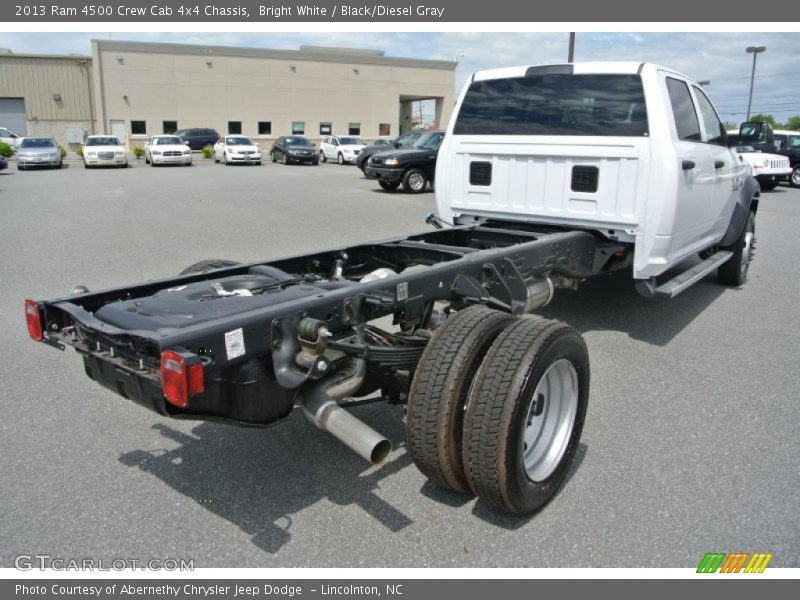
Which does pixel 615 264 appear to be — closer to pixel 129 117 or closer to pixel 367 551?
pixel 367 551

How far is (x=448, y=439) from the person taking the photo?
3.04 metres

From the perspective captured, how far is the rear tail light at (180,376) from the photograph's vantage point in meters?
2.51

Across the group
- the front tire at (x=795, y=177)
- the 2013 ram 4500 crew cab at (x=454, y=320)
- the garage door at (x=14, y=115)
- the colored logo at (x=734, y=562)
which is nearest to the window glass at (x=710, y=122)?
the 2013 ram 4500 crew cab at (x=454, y=320)

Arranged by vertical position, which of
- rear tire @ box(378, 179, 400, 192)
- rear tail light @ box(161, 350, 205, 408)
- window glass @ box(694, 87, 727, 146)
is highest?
window glass @ box(694, 87, 727, 146)

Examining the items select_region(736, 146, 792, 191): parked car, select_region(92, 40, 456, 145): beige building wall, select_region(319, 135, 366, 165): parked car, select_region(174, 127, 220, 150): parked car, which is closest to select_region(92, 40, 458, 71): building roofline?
select_region(92, 40, 456, 145): beige building wall

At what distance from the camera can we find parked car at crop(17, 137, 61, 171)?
92.9ft

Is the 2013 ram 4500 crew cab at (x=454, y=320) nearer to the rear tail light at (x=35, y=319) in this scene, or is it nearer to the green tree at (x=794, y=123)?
the rear tail light at (x=35, y=319)

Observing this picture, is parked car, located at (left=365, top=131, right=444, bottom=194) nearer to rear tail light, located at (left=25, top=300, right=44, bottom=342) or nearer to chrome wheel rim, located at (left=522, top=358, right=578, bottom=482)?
chrome wheel rim, located at (left=522, top=358, right=578, bottom=482)

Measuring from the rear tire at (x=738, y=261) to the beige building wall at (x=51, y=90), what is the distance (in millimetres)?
49479

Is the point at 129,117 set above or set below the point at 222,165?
above

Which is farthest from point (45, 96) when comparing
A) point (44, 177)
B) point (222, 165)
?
point (44, 177)

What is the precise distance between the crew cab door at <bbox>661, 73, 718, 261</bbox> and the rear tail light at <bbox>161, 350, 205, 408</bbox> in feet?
14.3

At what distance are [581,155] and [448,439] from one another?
3.45 m

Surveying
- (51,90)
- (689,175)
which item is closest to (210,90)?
(51,90)
